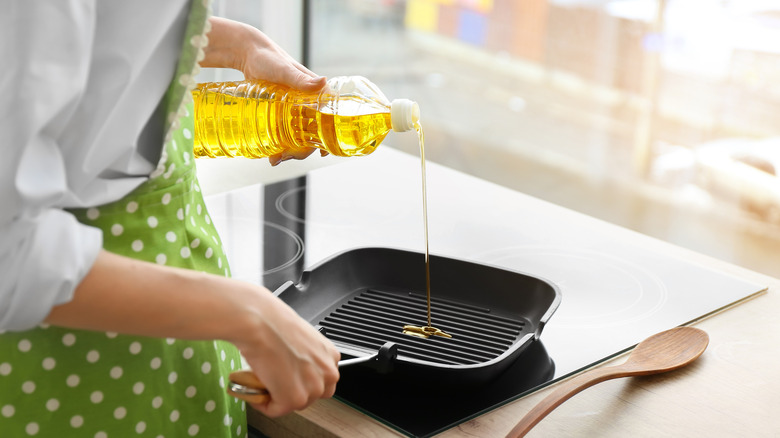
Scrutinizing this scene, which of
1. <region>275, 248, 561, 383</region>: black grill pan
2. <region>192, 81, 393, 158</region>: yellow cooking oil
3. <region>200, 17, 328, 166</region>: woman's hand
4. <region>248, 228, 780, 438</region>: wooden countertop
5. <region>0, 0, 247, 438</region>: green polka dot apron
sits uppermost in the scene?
<region>200, 17, 328, 166</region>: woman's hand

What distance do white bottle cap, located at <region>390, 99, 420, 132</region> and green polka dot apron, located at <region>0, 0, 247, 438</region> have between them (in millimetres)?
230

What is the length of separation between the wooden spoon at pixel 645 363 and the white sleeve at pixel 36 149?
1.41 feet

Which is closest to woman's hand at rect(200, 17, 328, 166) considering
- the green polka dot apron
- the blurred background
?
the green polka dot apron

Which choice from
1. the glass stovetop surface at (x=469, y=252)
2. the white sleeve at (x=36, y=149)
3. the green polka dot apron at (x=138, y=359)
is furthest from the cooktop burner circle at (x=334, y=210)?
the white sleeve at (x=36, y=149)

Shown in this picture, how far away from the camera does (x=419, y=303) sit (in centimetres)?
108

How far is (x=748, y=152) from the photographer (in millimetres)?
2812

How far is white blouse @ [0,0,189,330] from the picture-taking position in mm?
547

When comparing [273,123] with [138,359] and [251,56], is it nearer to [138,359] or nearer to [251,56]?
[251,56]

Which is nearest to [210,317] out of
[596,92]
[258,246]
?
[258,246]

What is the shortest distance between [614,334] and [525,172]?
8.88ft

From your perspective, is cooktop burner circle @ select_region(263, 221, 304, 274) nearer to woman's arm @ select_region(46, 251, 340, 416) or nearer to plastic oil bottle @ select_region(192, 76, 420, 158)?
plastic oil bottle @ select_region(192, 76, 420, 158)

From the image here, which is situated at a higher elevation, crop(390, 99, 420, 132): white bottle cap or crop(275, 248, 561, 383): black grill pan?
crop(390, 99, 420, 132): white bottle cap

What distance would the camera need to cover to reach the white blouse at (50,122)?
21.5 inches

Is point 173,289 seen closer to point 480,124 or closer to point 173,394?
point 173,394
